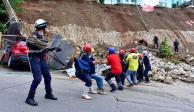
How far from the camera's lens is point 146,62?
800 inches

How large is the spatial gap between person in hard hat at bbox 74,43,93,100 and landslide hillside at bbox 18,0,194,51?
22.2 metres

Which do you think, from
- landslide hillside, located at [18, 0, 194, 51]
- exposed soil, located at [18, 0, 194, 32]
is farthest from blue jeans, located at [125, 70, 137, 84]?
exposed soil, located at [18, 0, 194, 32]

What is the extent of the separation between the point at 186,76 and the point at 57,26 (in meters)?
16.4

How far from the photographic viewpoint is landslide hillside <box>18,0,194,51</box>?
39094 millimetres

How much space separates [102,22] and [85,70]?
30.3 metres

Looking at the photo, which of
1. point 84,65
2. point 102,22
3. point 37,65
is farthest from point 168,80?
point 102,22

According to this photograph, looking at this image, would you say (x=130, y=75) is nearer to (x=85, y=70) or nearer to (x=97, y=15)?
(x=85, y=70)

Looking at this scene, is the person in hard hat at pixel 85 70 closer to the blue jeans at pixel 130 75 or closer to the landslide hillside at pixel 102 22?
the blue jeans at pixel 130 75

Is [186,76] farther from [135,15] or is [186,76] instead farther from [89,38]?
[135,15]

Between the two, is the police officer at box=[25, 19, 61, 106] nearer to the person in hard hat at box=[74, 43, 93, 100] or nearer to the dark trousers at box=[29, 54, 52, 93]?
the dark trousers at box=[29, 54, 52, 93]

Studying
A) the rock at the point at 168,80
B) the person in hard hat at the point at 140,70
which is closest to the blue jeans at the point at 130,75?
the person in hard hat at the point at 140,70

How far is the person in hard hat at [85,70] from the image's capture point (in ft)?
41.8

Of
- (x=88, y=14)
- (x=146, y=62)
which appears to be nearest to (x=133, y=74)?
(x=146, y=62)

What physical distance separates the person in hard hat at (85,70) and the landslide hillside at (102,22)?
72.8 feet
